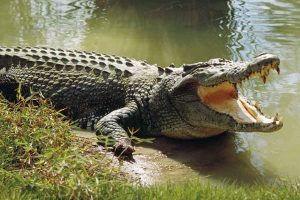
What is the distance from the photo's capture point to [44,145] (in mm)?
4027

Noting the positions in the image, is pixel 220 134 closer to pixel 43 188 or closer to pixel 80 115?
pixel 80 115

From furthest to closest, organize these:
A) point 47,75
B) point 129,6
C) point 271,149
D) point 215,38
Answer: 1. point 129,6
2. point 215,38
3. point 47,75
4. point 271,149

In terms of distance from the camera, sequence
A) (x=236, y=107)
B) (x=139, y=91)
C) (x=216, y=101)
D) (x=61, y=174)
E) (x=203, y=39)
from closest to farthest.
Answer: (x=61, y=174) → (x=236, y=107) → (x=216, y=101) → (x=139, y=91) → (x=203, y=39)

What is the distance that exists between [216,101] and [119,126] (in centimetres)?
87

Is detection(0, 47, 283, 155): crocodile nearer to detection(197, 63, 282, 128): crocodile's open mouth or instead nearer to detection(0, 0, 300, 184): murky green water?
detection(197, 63, 282, 128): crocodile's open mouth

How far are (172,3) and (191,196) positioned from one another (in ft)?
23.0

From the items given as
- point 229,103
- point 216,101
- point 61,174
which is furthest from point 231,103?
point 61,174

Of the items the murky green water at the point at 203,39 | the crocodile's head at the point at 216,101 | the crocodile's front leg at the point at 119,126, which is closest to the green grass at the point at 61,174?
the crocodile's front leg at the point at 119,126

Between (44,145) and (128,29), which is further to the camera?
(128,29)

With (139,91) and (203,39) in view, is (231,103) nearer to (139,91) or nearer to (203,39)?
(139,91)

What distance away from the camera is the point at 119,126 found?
199 inches

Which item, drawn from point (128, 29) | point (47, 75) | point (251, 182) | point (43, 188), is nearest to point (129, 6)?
point (128, 29)

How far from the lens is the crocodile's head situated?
186 inches

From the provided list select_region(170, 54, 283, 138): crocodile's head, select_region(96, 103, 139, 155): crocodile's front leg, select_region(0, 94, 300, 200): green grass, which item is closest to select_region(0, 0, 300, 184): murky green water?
select_region(170, 54, 283, 138): crocodile's head
